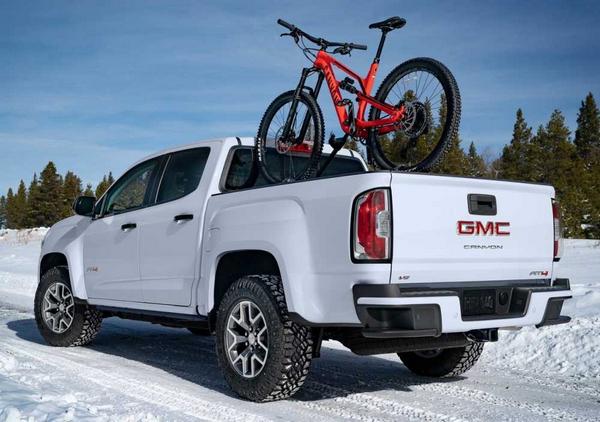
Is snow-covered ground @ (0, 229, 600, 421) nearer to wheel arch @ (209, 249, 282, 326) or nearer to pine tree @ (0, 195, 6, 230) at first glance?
wheel arch @ (209, 249, 282, 326)

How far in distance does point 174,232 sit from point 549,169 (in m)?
41.4

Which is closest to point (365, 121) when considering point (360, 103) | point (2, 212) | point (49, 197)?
point (360, 103)

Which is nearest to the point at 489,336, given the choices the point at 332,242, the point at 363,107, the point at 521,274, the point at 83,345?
the point at 521,274

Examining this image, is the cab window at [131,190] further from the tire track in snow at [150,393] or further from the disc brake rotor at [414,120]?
the disc brake rotor at [414,120]

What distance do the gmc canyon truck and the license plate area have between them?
0.01m

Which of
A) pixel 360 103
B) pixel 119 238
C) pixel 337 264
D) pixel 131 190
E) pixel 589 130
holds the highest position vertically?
pixel 589 130

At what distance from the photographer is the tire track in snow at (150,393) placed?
4059 millimetres

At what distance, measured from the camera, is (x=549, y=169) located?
4278 centimetres

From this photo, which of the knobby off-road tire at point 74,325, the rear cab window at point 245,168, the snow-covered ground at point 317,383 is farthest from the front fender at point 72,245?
the rear cab window at point 245,168

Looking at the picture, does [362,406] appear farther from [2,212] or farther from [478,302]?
[2,212]

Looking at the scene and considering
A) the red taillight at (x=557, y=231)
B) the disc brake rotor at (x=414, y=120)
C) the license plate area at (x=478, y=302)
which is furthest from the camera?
the disc brake rotor at (x=414, y=120)

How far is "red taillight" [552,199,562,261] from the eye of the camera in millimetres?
4574

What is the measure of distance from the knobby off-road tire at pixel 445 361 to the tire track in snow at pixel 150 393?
2.00 metres

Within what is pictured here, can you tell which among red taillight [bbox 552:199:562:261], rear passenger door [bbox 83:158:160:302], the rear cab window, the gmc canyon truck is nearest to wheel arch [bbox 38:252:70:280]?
rear passenger door [bbox 83:158:160:302]
